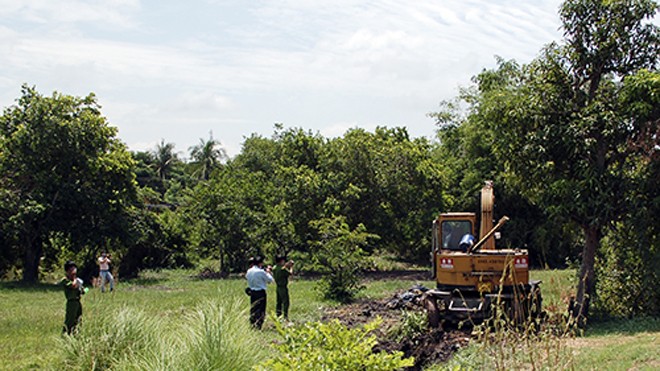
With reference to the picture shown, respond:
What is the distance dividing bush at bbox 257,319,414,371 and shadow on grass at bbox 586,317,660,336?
31.0 feet

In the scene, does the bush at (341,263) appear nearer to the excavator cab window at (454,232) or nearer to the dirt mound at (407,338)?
the dirt mound at (407,338)

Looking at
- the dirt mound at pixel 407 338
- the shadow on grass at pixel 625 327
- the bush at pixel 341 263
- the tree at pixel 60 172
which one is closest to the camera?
the dirt mound at pixel 407 338

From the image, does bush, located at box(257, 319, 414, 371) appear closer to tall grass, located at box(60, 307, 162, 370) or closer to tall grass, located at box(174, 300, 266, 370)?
A: tall grass, located at box(174, 300, 266, 370)

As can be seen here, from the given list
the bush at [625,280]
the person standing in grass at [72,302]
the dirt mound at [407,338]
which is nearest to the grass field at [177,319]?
the person standing in grass at [72,302]

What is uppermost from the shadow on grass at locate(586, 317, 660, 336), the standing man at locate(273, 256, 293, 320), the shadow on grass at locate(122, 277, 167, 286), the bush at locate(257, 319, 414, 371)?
the bush at locate(257, 319, 414, 371)

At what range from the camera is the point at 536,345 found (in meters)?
4.54

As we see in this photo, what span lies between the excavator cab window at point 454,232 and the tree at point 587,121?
5.85ft

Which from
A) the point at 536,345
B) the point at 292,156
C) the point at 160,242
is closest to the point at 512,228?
the point at 292,156

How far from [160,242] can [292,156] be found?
9619mm

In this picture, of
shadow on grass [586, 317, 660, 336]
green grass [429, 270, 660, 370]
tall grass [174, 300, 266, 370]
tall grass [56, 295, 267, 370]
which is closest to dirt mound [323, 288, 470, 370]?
green grass [429, 270, 660, 370]

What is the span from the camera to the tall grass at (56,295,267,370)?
7.41 meters

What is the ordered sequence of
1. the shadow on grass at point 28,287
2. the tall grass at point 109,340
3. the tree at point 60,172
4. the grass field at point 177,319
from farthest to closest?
the tree at point 60,172 < the shadow on grass at point 28,287 < the grass field at point 177,319 < the tall grass at point 109,340

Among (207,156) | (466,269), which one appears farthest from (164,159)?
(466,269)

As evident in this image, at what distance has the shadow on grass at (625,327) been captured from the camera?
1302cm
